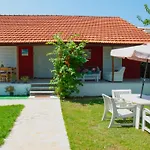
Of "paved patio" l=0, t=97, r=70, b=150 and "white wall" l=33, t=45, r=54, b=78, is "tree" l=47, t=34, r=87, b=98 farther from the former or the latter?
"white wall" l=33, t=45, r=54, b=78

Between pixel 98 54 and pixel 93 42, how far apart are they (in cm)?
292

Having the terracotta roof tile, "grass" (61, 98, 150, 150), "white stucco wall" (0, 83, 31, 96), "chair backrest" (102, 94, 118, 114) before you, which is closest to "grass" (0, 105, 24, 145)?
"grass" (61, 98, 150, 150)

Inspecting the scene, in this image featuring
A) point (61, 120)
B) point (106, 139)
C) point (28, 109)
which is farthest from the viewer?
point (28, 109)

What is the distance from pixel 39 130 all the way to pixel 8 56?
12.0 m

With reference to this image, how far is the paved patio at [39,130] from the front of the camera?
7.16m

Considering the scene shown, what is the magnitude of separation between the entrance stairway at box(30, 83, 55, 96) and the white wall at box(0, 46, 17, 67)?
3.99 m

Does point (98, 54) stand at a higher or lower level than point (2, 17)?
lower

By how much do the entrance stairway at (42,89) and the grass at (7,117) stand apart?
323 centimetres

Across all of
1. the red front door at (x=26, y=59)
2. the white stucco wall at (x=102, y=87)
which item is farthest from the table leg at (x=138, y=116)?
the red front door at (x=26, y=59)

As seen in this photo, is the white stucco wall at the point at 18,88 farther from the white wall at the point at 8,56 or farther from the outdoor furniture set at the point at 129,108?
the outdoor furniture set at the point at 129,108

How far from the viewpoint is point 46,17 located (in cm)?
2336

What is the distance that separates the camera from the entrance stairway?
1580cm

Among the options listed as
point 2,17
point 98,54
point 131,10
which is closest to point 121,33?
point 98,54

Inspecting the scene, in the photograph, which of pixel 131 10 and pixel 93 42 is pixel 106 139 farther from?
pixel 131 10
